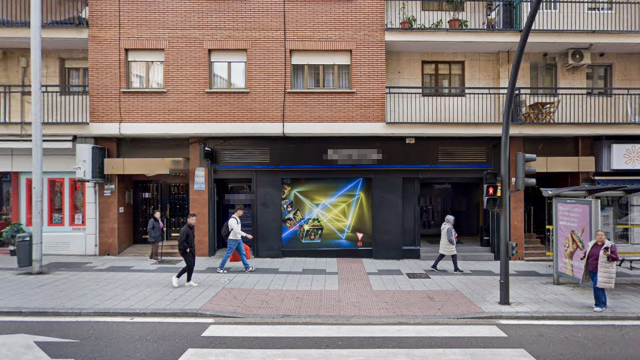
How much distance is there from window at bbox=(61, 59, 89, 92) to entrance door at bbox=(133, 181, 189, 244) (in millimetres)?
3716

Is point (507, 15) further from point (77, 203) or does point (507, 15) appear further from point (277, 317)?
point (77, 203)

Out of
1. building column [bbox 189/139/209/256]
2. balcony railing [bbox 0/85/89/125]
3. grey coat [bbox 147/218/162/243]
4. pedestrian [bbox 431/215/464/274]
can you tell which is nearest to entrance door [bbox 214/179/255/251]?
building column [bbox 189/139/209/256]

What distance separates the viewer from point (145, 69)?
12047 mm

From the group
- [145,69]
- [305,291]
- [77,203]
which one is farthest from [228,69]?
[305,291]

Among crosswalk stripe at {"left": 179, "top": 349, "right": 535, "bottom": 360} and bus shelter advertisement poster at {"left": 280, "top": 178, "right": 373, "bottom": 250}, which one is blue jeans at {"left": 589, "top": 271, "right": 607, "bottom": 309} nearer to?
crosswalk stripe at {"left": 179, "top": 349, "right": 535, "bottom": 360}

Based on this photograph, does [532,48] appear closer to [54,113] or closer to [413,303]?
[413,303]

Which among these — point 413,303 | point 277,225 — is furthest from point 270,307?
point 277,225

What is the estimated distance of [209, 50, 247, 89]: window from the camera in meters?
12.0

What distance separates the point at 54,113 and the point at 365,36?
33.3 ft

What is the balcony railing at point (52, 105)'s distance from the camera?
12.2 meters

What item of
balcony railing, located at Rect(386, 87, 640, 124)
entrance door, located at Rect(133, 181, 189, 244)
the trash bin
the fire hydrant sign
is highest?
balcony railing, located at Rect(386, 87, 640, 124)

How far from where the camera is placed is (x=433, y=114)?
41.4ft

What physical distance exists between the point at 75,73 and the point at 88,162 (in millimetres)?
3549

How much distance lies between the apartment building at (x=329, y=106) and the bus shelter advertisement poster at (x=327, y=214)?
1.8 inches
